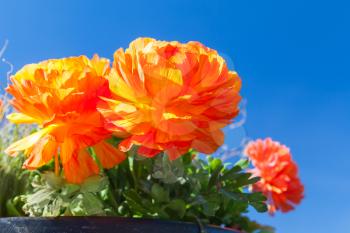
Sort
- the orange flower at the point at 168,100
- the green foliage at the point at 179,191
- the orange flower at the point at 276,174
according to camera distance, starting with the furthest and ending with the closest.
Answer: the orange flower at the point at 276,174 < the green foliage at the point at 179,191 < the orange flower at the point at 168,100

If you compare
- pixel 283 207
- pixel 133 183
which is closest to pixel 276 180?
pixel 283 207

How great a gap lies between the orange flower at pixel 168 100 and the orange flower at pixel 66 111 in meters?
0.03

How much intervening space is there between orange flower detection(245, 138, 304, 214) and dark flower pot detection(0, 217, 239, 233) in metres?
0.69

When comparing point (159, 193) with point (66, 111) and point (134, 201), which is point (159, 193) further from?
point (66, 111)

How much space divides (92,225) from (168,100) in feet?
0.52

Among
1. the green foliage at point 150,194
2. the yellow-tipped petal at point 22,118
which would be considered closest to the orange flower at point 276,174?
the green foliage at point 150,194

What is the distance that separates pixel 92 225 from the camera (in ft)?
1.79

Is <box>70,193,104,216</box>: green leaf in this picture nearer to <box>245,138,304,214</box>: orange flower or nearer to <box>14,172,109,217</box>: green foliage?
<box>14,172,109,217</box>: green foliage

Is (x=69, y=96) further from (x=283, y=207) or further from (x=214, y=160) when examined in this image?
(x=283, y=207)

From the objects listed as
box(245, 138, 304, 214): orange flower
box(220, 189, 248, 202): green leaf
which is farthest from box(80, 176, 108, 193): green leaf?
box(245, 138, 304, 214): orange flower

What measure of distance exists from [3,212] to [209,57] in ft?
1.35

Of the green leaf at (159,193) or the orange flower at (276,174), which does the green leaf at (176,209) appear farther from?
the orange flower at (276,174)

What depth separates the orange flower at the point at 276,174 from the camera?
1231mm

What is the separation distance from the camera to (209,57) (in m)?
0.57
